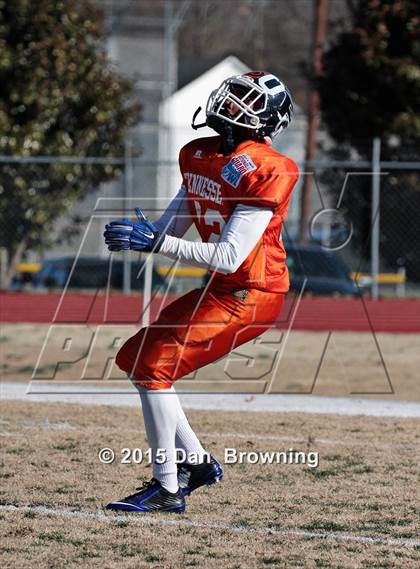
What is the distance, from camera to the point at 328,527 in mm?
5074

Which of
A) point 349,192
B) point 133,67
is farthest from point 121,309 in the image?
point 133,67

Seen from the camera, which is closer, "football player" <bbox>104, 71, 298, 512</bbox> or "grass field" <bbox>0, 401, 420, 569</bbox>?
"grass field" <bbox>0, 401, 420, 569</bbox>

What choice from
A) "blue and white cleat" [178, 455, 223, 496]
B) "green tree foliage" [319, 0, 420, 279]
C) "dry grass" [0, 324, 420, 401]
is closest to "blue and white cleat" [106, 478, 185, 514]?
"blue and white cleat" [178, 455, 223, 496]

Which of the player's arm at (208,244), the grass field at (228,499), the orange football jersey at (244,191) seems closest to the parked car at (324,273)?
the grass field at (228,499)

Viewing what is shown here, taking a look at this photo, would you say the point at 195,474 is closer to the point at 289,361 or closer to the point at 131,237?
the point at 131,237

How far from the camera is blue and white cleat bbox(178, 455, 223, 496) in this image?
5.47 metres

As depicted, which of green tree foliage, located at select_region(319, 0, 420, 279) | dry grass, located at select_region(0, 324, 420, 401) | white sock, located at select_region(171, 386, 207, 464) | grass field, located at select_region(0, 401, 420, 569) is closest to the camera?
grass field, located at select_region(0, 401, 420, 569)

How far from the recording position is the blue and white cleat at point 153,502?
17.1 feet

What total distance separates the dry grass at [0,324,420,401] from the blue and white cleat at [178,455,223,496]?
3.40 m

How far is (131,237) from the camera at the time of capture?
490 cm

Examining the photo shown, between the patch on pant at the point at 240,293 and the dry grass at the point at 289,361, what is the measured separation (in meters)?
3.75

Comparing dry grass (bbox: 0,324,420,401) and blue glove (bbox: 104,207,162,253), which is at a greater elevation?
blue glove (bbox: 104,207,162,253)

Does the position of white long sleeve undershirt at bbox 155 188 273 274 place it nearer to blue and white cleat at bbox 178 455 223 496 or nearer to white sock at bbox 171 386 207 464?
white sock at bbox 171 386 207 464

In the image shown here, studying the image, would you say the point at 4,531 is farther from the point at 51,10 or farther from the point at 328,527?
the point at 51,10
